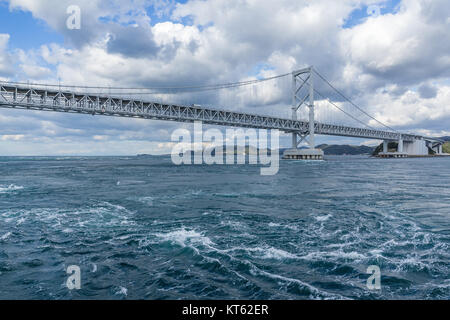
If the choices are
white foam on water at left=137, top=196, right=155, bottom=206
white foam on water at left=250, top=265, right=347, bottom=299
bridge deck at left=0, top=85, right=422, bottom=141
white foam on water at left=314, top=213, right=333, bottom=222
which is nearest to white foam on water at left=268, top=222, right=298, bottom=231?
white foam on water at left=314, top=213, right=333, bottom=222

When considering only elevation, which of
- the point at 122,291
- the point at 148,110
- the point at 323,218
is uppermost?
the point at 148,110

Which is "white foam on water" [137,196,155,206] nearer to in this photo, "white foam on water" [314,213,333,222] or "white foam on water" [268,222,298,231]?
"white foam on water" [268,222,298,231]

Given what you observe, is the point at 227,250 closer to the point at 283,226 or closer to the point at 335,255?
the point at 335,255

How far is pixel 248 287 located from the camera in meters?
6.11

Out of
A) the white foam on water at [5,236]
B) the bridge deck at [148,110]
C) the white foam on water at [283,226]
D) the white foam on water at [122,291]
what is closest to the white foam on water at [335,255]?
the white foam on water at [283,226]

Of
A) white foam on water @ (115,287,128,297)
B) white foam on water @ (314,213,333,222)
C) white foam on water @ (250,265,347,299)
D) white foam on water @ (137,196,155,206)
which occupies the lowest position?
white foam on water @ (115,287,128,297)

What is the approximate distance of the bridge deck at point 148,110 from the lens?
51.7m

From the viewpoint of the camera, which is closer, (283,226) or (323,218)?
(283,226)

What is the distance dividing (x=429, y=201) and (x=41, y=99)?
63108mm

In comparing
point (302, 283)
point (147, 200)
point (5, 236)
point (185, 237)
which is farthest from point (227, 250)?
point (147, 200)

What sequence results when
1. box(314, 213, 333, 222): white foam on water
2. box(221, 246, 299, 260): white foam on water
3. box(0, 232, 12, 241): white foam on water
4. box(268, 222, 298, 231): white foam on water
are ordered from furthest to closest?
box(314, 213, 333, 222): white foam on water, box(268, 222, 298, 231): white foam on water, box(0, 232, 12, 241): white foam on water, box(221, 246, 299, 260): white foam on water

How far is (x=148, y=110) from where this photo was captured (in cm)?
6762

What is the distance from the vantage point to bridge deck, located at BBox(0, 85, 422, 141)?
2034 inches
